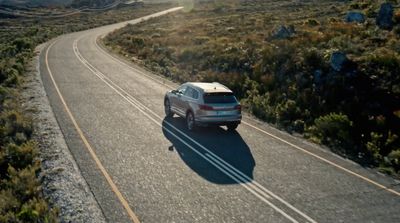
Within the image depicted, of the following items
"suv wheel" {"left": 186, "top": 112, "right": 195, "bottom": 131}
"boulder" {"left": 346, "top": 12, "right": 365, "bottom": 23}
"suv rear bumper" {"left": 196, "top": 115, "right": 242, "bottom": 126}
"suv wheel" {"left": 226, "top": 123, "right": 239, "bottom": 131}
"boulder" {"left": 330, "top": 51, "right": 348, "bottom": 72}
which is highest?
"boulder" {"left": 346, "top": 12, "right": 365, "bottom": 23}

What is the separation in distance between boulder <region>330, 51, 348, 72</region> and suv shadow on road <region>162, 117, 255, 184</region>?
7.27 metres

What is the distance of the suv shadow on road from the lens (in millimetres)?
12859

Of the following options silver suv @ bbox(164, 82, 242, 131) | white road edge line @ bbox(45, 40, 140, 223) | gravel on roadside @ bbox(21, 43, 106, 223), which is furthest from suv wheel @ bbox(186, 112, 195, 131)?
gravel on roadside @ bbox(21, 43, 106, 223)

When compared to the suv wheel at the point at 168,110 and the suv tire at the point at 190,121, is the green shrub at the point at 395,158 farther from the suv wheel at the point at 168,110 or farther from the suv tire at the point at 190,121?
the suv wheel at the point at 168,110

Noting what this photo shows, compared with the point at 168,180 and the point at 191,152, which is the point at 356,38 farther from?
the point at 168,180

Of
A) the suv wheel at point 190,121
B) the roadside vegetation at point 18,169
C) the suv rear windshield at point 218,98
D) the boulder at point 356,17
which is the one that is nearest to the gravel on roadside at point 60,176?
the roadside vegetation at point 18,169

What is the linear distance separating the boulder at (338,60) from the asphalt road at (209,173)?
17.5 ft

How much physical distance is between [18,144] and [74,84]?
40.6ft

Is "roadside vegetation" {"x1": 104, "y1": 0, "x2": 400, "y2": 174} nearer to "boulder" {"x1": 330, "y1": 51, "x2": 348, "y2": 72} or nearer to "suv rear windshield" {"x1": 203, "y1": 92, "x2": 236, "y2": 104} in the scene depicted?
"boulder" {"x1": 330, "y1": 51, "x2": 348, "y2": 72}

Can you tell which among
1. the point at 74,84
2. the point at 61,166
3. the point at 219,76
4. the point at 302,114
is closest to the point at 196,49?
the point at 219,76

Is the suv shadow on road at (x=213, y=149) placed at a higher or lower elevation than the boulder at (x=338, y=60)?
lower

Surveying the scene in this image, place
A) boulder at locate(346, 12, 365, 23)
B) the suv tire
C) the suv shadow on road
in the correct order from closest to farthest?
the suv shadow on road → the suv tire → boulder at locate(346, 12, 365, 23)

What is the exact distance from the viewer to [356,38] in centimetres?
2598

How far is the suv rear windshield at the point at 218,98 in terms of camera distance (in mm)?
16931
